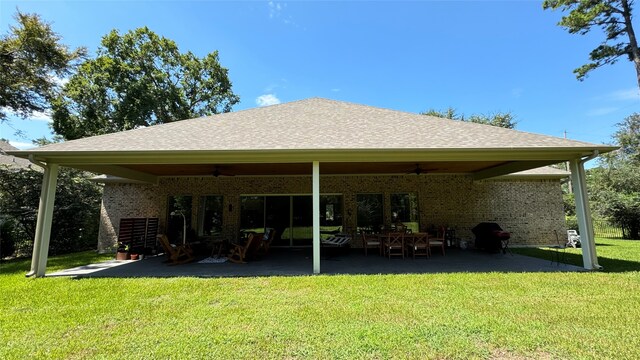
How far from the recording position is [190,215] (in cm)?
1150

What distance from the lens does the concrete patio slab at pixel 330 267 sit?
22.0 ft

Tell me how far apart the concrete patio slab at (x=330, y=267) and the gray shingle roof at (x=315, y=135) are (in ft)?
9.37

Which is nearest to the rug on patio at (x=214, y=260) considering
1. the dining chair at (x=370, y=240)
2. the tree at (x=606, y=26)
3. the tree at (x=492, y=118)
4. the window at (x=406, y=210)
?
the dining chair at (x=370, y=240)

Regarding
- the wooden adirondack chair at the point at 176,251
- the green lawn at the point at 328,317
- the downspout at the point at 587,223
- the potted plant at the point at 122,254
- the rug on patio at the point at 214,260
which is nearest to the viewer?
the green lawn at the point at 328,317

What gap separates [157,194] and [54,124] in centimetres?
990

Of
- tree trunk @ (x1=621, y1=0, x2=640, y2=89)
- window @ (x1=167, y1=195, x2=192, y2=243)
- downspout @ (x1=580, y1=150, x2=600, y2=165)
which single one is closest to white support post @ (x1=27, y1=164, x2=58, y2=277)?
window @ (x1=167, y1=195, x2=192, y2=243)

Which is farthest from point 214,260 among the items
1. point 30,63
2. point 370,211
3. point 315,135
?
point 30,63

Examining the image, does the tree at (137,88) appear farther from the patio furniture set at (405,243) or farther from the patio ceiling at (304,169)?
the patio furniture set at (405,243)

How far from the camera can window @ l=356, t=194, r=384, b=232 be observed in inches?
451

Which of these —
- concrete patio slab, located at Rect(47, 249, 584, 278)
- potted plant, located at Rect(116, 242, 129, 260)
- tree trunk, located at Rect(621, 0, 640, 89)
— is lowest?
concrete patio slab, located at Rect(47, 249, 584, 278)

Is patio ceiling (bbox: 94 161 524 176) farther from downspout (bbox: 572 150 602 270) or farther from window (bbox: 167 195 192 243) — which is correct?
downspout (bbox: 572 150 602 270)

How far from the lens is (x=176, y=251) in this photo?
8.05m

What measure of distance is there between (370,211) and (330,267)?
15.3 feet

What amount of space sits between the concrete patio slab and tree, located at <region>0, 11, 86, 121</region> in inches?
404
